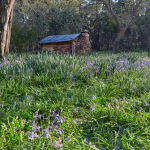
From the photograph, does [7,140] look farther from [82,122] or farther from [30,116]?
[82,122]

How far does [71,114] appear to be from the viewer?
8.70 ft

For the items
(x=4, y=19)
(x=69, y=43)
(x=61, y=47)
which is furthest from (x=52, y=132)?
(x=61, y=47)

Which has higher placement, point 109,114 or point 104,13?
point 104,13

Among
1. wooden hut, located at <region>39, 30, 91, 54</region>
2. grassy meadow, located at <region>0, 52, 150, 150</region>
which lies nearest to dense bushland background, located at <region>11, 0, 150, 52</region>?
wooden hut, located at <region>39, 30, 91, 54</region>

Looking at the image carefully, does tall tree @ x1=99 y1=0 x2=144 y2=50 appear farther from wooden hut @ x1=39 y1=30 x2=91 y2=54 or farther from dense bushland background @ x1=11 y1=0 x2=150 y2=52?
wooden hut @ x1=39 y1=30 x2=91 y2=54

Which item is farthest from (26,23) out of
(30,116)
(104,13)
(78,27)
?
(30,116)

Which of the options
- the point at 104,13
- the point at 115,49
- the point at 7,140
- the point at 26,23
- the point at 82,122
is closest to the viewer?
the point at 7,140

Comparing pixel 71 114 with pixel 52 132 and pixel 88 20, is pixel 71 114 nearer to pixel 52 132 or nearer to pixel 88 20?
pixel 52 132

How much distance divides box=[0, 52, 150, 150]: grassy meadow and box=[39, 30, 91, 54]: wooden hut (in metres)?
13.1

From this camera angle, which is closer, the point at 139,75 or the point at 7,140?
the point at 7,140

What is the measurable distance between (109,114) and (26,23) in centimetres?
2512

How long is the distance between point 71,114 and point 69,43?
15.8 meters

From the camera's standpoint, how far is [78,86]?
4082mm

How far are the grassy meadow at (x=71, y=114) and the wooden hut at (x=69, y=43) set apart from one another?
13092 mm
